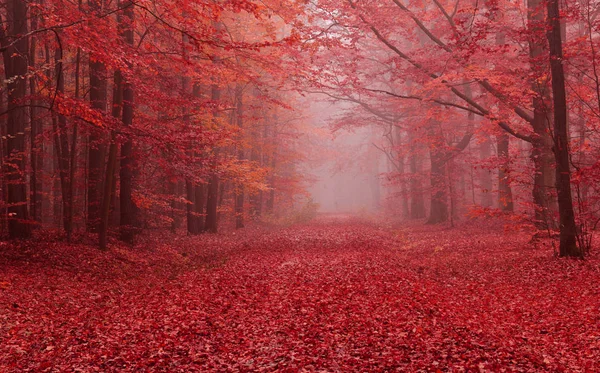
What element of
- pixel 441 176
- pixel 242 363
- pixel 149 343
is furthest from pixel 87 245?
pixel 441 176

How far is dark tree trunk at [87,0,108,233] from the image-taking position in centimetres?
1304

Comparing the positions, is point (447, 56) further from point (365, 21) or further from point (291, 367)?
point (291, 367)

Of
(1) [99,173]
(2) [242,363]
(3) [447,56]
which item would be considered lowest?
(2) [242,363]

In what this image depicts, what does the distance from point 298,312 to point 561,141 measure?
7535 millimetres

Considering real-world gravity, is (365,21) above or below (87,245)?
above

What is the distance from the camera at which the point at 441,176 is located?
2291 cm

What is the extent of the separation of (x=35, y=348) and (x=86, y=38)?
628 cm

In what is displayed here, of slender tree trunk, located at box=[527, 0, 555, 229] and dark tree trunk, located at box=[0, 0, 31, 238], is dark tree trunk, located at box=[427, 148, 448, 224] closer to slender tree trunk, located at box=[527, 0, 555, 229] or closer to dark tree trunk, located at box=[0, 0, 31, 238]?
slender tree trunk, located at box=[527, 0, 555, 229]

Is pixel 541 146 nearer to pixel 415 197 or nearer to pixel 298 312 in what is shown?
pixel 298 312

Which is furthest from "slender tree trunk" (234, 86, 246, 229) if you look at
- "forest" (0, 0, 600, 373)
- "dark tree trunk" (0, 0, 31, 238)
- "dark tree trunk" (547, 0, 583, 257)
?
"dark tree trunk" (547, 0, 583, 257)

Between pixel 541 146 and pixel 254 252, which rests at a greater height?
pixel 541 146

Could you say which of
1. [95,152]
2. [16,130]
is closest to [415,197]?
[95,152]

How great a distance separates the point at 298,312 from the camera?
7.87 metres

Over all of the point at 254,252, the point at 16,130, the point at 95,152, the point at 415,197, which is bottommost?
the point at 254,252
